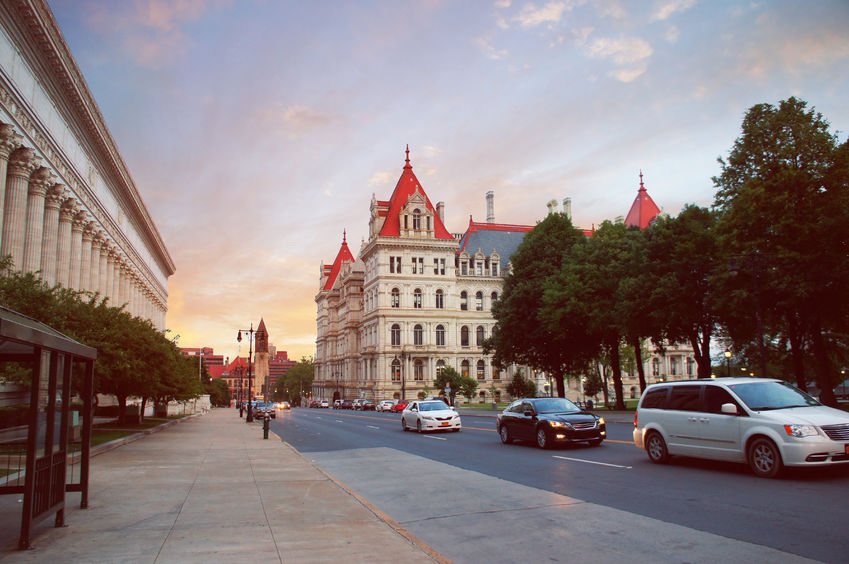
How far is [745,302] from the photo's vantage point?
32.2 metres

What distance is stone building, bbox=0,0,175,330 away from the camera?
1065 inches

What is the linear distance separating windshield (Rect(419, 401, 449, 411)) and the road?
12.9 m

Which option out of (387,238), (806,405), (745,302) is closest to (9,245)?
(806,405)

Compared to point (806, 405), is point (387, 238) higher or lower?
higher

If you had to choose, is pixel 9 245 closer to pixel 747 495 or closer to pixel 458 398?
pixel 747 495

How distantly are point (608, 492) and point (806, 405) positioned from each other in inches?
190

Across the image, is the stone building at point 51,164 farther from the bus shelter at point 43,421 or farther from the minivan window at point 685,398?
the minivan window at point 685,398

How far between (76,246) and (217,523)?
38.6 metres

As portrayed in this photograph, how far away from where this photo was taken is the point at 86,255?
44156 millimetres

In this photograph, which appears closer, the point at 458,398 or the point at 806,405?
the point at 806,405

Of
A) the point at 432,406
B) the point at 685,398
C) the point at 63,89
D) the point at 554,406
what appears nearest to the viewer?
the point at 685,398

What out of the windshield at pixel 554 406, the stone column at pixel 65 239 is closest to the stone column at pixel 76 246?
the stone column at pixel 65 239

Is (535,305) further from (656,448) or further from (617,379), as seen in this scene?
(656,448)

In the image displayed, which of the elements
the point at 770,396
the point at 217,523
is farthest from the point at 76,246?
the point at 770,396
